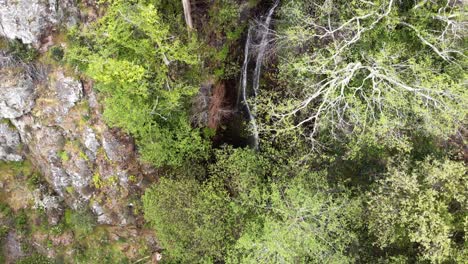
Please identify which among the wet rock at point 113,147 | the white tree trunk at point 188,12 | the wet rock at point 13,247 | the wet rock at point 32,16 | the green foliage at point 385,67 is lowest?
the wet rock at point 13,247

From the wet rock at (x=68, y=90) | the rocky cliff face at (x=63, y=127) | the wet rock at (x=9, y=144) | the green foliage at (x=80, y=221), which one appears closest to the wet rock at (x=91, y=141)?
the rocky cliff face at (x=63, y=127)

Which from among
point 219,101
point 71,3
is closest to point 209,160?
point 219,101

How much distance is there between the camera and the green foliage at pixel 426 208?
11.7 meters

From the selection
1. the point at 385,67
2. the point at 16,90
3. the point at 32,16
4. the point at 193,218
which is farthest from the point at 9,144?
the point at 385,67

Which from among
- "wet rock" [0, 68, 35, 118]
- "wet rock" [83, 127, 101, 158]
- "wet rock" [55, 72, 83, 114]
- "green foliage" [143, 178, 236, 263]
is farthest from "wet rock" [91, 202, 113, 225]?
"wet rock" [0, 68, 35, 118]

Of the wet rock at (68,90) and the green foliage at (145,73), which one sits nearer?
the green foliage at (145,73)

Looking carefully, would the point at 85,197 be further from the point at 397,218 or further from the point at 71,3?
the point at 397,218

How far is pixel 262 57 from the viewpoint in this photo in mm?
15547

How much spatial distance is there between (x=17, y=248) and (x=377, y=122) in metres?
19.2

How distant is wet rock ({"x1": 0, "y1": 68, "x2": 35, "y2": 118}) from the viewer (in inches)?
587

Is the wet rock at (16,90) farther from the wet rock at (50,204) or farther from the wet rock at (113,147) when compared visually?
the wet rock at (50,204)

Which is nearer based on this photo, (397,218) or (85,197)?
(397,218)

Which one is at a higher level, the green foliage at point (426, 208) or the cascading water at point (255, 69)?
the cascading water at point (255, 69)

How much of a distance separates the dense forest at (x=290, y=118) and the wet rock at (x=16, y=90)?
2.76 feet
